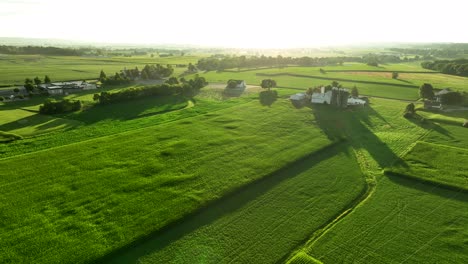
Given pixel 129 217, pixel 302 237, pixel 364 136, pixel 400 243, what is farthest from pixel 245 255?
pixel 364 136

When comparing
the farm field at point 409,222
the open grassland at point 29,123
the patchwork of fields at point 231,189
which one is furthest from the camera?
the open grassland at point 29,123

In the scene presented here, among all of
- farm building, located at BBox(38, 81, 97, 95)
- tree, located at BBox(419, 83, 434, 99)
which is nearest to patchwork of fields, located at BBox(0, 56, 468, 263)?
tree, located at BBox(419, 83, 434, 99)

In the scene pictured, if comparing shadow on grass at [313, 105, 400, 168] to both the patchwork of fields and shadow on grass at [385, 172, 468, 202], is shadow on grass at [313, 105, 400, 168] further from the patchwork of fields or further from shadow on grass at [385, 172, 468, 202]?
shadow on grass at [385, 172, 468, 202]

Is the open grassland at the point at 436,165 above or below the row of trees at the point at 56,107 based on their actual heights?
below

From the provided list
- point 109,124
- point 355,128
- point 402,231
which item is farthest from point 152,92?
point 402,231

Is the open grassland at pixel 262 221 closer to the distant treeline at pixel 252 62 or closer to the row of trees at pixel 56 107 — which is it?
the row of trees at pixel 56 107

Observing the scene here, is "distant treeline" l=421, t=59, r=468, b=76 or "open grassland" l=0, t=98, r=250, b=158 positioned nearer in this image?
"open grassland" l=0, t=98, r=250, b=158

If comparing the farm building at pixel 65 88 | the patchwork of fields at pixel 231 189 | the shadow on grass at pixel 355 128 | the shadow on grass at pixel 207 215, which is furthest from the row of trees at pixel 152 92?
the shadow on grass at pixel 207 215
